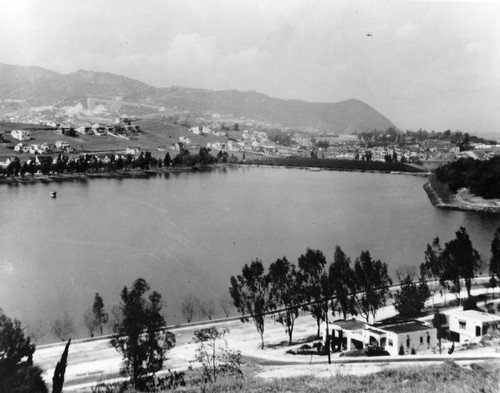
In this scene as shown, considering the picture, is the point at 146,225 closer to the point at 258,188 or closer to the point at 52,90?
the point at 258,188

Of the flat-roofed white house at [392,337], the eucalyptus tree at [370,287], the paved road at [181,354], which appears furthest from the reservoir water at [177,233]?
the flat-roofed white house at [392,337]

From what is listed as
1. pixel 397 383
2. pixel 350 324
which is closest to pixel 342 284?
pixel 350 324

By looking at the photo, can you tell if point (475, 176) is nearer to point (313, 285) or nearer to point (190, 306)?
point (313, 285)

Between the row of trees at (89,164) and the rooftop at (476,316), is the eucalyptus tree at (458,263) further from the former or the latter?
the row of trees at (89,164)

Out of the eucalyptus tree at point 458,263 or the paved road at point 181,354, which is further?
the eucalyptus tree at point 458,263

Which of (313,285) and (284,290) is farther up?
(313,285)

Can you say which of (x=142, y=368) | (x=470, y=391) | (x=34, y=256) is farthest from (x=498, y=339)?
(x=34, y=256)

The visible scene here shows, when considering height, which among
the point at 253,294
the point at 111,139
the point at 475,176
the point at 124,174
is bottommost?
the point at 124,174
